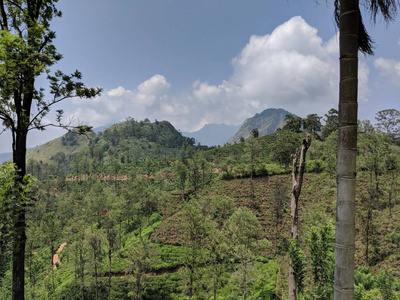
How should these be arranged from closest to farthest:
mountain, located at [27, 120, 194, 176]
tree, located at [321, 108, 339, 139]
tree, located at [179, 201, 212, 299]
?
1. tree, located at [179, 201, 212, 299]
2. tree, located at [321, 108, 339, 139]
3. mountain, located at [27, 120, 194, 176]

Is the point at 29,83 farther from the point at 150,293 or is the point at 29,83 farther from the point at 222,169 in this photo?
the point at 222,169

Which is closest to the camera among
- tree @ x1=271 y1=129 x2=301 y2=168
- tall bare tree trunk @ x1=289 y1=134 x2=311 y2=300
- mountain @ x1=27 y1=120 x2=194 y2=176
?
tall bare tree trunk @ x1=289 y1=134 x2=311 y2=300

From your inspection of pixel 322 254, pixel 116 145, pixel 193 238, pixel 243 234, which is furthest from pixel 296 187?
pixel 116 145

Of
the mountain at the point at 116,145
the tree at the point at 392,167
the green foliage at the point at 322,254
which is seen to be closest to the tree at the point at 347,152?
Answer: the green foliage at the point at 322,254

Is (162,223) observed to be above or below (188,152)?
below

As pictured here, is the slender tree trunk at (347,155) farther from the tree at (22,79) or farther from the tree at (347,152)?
the tree at (22,79)

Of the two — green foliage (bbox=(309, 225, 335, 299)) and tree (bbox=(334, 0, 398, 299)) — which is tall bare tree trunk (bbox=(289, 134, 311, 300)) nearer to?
tree (bbox=(334, 0, 398, 299))

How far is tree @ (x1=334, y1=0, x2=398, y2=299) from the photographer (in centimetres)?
256

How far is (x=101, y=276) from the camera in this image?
103 feet

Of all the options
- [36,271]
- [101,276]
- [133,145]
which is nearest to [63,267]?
[36,271]

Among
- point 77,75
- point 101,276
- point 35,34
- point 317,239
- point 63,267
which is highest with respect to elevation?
point 35,34

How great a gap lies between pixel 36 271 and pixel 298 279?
4397 cm

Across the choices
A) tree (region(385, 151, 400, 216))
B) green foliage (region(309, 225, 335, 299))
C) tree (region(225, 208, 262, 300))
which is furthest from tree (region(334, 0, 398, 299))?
tree (region(385, 151, 400, 216))

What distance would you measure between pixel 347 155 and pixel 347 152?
3 centimetres
